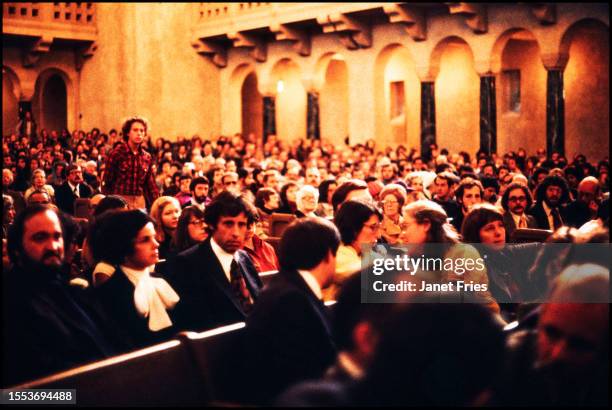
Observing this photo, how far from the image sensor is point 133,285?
3910 millimetres

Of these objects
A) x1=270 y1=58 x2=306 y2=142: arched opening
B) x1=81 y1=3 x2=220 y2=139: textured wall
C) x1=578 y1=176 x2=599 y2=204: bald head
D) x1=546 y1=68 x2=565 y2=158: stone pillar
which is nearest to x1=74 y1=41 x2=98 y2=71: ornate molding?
x1=81 y1=3 x2=220 y2=139: textured wall

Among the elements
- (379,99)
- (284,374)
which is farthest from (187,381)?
(379,99)

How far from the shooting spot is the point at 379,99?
2067cm

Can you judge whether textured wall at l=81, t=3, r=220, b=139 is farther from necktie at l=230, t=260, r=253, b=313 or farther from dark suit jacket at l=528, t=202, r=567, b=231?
necktie at l=230, t=260, r=253, b=313

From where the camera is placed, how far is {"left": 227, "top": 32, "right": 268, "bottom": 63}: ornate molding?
2273cm

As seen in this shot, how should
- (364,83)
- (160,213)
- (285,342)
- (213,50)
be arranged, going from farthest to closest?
1. (213,50)
2. (364,83)
3. (160,213)
4. (285,342)

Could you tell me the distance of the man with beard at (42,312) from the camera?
313 cm

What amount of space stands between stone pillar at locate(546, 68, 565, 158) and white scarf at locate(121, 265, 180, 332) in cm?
1417

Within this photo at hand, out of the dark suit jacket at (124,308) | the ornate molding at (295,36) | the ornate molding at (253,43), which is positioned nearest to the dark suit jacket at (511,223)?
the dark suit jacket at (124,308)

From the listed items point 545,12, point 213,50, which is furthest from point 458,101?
point 213,50

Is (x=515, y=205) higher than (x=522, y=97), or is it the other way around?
(x=522, y=97)

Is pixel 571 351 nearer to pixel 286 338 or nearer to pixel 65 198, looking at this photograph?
pixel 286 338

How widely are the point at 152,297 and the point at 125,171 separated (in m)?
4.73

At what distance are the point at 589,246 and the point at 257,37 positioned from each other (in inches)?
809
